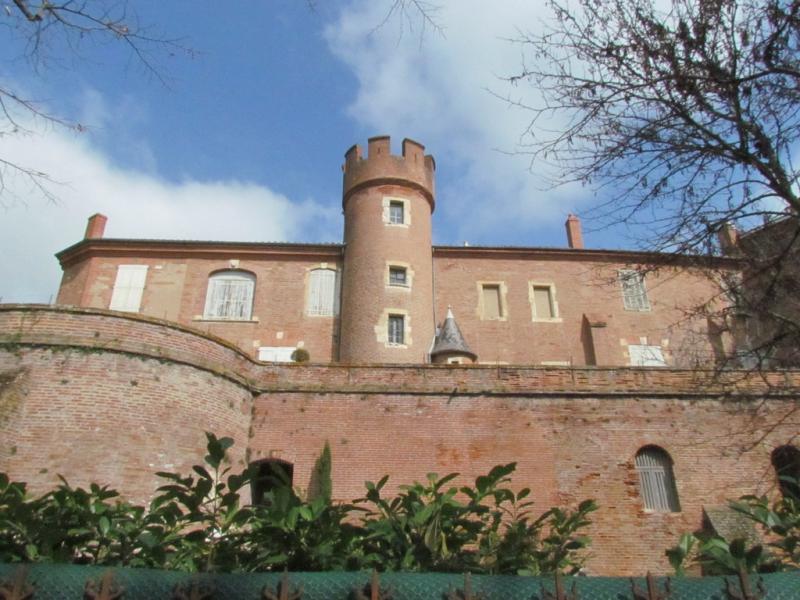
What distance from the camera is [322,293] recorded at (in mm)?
23203

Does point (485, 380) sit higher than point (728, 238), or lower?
higher

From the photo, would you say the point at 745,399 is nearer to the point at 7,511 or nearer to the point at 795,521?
the point at 795,521

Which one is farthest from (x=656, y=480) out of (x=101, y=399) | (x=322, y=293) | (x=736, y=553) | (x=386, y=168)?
(x=386, y=168)

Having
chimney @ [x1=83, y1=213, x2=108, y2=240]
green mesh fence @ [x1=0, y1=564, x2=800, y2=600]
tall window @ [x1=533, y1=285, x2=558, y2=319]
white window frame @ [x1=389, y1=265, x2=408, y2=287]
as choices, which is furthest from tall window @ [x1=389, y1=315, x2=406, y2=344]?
green mesh fence @ [x1=0, y1=564, x2=800, y2=600]

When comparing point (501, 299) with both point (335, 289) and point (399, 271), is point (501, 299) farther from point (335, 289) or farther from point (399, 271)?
point (335, 289)

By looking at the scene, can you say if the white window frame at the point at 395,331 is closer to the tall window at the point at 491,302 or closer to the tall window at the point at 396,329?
the tall window at the point at 396,329

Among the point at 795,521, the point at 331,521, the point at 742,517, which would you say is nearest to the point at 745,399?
the point at 742,517

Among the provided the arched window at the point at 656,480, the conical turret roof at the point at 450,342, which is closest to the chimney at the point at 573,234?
the conical turret roof at the point at 450,342

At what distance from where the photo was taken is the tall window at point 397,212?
2323 centimetres

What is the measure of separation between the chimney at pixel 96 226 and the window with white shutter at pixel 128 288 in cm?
282

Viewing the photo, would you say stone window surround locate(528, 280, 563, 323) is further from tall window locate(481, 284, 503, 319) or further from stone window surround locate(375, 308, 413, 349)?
stone window surround locate(375, 308, 413, 349)

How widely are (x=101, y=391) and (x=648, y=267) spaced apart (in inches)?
371

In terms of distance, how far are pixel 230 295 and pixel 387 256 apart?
5.89 metres

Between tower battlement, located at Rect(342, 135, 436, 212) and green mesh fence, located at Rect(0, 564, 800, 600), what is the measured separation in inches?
835
